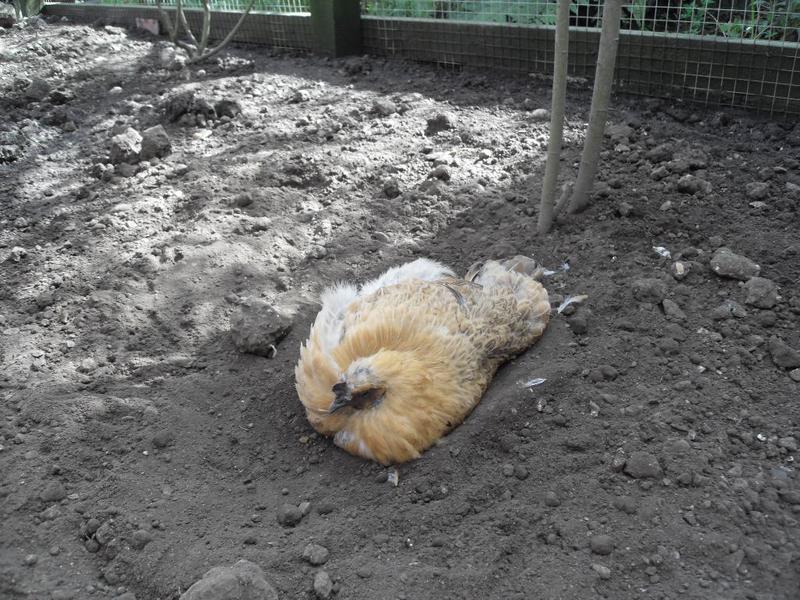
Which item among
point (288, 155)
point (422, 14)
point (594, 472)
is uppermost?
point (422, 14)

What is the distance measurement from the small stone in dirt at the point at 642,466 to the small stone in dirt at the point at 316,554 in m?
1.17

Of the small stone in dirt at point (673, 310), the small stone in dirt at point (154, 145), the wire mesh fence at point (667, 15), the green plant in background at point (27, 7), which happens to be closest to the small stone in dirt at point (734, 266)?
the small stone in dirt at point (673, 310)

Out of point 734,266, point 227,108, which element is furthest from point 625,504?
point 227,108

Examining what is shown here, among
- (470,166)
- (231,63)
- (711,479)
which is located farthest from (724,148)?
(231,63)

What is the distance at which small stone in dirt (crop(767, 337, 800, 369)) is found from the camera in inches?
110

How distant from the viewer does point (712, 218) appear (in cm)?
374

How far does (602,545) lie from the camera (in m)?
2.18

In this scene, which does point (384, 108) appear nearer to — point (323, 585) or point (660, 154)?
point (660, 154)

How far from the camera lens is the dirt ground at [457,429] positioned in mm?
2244

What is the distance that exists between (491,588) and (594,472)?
64 cm

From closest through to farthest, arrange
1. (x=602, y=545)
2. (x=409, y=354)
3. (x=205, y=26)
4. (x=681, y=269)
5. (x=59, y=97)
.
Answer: (x=602, y=545)
(x=409, y=354)
(x=681, y=269)
(x=59, y=97)
(x=205, y=26)

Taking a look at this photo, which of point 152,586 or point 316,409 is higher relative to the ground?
point 316,409

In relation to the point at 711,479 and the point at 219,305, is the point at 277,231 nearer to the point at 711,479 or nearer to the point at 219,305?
the point at 219,305

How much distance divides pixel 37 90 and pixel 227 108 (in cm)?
236
